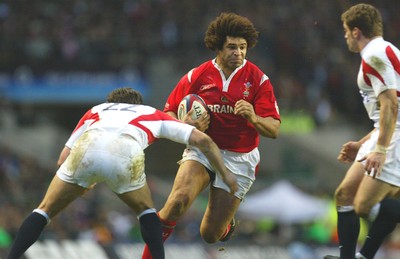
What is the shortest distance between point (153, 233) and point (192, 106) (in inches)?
54.5

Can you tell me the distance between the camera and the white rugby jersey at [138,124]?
9.11 meters

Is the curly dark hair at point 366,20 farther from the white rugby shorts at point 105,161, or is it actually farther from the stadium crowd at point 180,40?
the stadium crowd at point 180,40

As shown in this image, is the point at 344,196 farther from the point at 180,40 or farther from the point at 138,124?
the point at 180,40

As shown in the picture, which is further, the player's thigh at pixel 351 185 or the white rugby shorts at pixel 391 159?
the player's thigh at pixel 351 185

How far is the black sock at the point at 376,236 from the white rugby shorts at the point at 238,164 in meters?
1.39

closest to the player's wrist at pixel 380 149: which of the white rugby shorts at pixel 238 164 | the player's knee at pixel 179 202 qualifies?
the white rugby shorts at pixel 238 164

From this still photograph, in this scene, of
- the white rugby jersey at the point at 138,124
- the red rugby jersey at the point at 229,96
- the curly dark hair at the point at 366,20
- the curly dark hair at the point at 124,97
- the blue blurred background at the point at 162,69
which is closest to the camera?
the white rugby jersey at the point at 138,124

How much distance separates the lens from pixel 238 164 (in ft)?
34.6

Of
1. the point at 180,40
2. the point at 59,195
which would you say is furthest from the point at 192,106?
the point at 180,40

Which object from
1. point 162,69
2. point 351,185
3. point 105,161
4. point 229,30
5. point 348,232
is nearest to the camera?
point 105,161

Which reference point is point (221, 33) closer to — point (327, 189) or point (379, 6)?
point (327, 189)

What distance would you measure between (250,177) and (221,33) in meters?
1.55

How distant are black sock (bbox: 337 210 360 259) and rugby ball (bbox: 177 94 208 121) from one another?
1.67m

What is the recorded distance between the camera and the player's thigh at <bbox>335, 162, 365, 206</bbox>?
973 centimetres
